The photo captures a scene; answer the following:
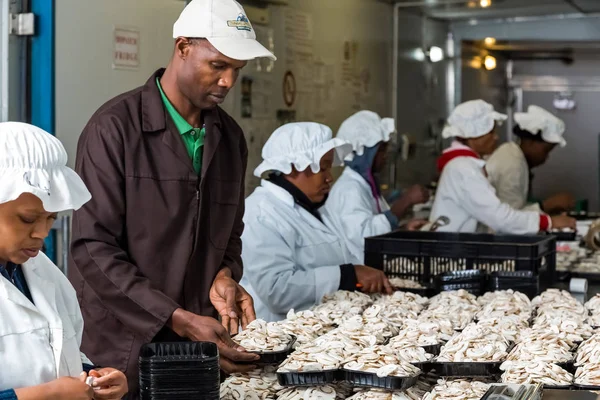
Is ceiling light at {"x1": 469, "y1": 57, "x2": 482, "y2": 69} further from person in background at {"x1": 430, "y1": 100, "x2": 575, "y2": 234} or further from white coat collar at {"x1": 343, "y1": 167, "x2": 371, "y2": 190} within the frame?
white coat collar at {"x1": 343, "y1": 167, "x2": 371, "y2": 190}

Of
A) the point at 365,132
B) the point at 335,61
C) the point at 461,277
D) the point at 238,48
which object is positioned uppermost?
the point at 335,61

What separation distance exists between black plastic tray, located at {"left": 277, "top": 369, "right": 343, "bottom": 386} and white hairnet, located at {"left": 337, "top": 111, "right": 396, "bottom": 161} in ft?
10.3

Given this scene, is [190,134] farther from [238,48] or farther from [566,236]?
[566,236]

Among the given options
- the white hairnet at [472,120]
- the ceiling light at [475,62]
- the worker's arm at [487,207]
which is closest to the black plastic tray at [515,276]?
the worker's arm at [487,207]

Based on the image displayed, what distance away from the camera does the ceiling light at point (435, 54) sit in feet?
28.1

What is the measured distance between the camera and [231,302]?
281 centimetres

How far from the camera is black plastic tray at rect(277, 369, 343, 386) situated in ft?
7.65

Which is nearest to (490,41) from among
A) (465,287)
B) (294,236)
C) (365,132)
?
(365,132)

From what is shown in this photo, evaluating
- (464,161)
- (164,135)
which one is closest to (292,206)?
(164,135)

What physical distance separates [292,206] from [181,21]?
126 centimetres

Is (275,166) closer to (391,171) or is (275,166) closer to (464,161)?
(464,161)

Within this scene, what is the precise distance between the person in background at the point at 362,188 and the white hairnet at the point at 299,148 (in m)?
1.18

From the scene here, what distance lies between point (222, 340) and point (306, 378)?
0.86ft

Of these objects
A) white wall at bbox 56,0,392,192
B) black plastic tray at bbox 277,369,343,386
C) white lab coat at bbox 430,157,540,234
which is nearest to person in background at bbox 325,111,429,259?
white lab coat at bbox 430,157,540,234
